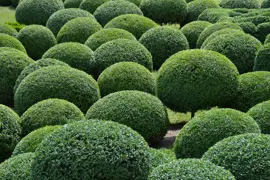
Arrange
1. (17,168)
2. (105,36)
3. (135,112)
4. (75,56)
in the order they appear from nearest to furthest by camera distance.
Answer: (17,168) → (135,112) → (75,56) → (105,36)

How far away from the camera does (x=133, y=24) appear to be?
62.5 ft

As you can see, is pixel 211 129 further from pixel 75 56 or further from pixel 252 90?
pixel 75 56

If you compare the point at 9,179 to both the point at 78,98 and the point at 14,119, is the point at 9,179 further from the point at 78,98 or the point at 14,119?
the point at 78,98

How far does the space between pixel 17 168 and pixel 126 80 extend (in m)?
5.12

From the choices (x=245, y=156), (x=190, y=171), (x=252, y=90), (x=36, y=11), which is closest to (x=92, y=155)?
(x=190, y=171)

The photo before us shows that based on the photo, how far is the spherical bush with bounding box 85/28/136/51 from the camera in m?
17.3

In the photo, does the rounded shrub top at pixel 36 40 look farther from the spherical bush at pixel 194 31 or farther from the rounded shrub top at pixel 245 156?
the rounded shrub top at pixel 245 156

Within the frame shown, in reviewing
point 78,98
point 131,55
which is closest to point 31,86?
point 78,98

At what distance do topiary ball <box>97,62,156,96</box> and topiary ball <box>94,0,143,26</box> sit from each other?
790cm

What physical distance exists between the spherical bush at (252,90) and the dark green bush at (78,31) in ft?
23.4

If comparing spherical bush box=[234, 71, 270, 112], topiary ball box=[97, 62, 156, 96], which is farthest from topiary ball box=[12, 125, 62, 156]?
spherical bush box=[234, 71, 270, 112]

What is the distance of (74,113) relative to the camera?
38.3 feet

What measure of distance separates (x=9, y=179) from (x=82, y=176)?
→ 56.5 inches

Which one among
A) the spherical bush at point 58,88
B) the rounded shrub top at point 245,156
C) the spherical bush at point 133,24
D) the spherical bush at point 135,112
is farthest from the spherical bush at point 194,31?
the rounded shrub top at point 245,156
